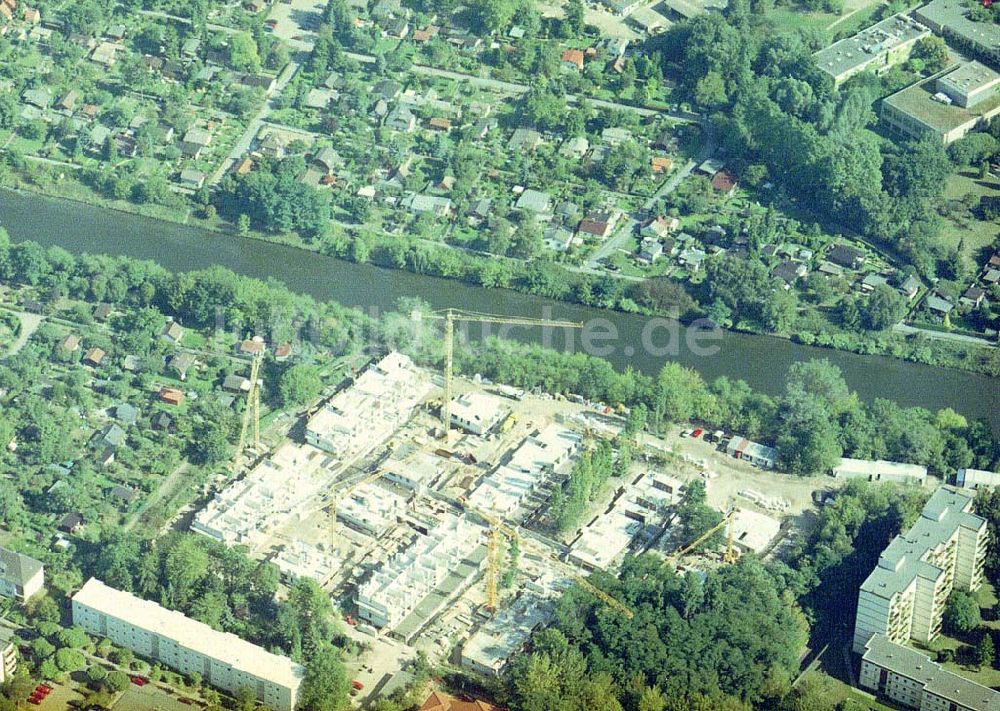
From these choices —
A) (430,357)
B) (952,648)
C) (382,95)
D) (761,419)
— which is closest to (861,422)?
(761,419)

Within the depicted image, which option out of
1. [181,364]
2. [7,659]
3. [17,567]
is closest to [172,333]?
[181,364]

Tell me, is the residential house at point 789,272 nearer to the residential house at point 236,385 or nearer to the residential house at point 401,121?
the residential house at point 401,121

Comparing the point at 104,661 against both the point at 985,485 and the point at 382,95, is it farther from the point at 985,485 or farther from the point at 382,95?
the point at 382,95

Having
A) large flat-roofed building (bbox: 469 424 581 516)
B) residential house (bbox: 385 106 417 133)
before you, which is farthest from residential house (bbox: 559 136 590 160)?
large flat-roofed building (bbox: 469 424 581 516)

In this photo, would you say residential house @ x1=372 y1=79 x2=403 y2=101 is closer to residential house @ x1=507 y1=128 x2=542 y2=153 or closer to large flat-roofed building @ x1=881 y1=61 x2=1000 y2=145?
residential house @ x1=507 y1=128 x2=542 y2=153

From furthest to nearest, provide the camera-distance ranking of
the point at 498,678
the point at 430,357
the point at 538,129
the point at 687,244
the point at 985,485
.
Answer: the point at 538,129 → the point at 687,244 → the point at 430,357 → the point at 985,485 → the point at 498,678

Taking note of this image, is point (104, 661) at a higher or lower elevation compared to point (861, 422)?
lower
